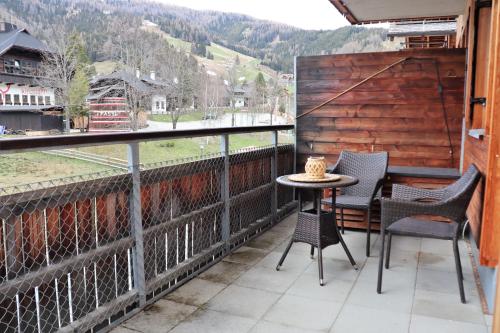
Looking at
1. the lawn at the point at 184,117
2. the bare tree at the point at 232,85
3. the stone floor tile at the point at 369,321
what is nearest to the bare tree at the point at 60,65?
the lawn at the point at 184,117

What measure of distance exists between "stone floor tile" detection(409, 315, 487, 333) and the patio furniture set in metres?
0.32

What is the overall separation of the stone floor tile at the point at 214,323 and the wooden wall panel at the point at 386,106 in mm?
3180

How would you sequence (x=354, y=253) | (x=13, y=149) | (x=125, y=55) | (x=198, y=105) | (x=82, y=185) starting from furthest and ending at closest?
(x=125, y=55) < (x=198, y=105) < (x=354, y=253) < (x=82, y=185) < (x=13, y=149)

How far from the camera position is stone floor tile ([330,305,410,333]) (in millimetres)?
2188

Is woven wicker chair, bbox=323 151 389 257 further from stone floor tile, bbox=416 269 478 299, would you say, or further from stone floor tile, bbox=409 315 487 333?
stone floor tile, bbox=409 315 487 333

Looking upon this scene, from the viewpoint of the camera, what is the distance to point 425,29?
416 inches

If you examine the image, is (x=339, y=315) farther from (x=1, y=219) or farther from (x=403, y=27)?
(x=403, y=27)

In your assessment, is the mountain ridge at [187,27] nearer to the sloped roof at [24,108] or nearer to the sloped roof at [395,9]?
the sloped roof at [24,108]

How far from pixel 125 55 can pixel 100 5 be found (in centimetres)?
487

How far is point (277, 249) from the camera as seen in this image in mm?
3596

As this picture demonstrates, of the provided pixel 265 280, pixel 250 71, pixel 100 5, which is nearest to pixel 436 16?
pixel 265 280

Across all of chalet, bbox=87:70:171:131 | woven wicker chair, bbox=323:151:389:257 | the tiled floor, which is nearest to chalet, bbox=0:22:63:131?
chalet, bbox=87:70:171:131

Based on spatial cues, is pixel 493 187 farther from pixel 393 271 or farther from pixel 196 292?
pixel 196 292

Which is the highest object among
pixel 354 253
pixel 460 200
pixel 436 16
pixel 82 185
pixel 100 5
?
pixel 100 5
